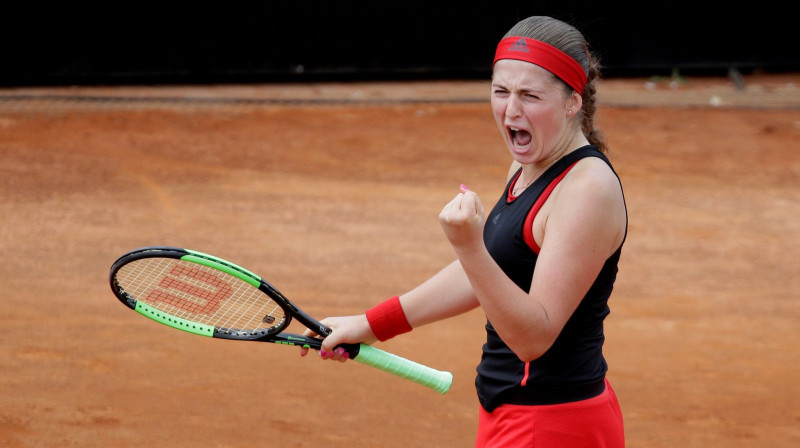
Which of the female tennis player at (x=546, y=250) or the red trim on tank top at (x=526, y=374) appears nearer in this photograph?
the female tennis player at (x=546, y=250)

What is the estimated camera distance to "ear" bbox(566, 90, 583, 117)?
75.9 inches

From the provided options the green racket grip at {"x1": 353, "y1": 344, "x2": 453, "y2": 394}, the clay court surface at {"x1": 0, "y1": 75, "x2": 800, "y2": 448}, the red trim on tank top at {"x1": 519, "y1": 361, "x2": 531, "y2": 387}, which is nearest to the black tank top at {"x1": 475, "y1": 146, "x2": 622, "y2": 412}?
the red trim on tank top at {"x1": 519, "y1": 361, "x2": 531, "y2": 387}

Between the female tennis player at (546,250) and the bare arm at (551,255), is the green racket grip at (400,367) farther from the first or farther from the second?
the bare arm at (551,255)

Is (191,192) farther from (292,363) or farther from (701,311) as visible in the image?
(701,311)

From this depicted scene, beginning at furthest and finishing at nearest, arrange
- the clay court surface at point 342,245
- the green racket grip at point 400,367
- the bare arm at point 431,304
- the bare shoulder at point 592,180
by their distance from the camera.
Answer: the clay court surface at point 342,245, the green racket grip at point 400,367, the bare arm at point 431,304, the bare shoulder at point 592,180

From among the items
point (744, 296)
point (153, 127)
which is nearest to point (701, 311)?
point (744, 296)

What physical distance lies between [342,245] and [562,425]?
12.3ft

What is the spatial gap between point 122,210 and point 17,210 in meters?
0.71

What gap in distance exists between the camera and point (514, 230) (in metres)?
1.89

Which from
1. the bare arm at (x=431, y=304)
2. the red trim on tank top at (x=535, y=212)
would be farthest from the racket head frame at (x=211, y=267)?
the red trim on tank top at (x=535, y=212)

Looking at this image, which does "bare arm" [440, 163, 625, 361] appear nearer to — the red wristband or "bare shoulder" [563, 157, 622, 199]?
"bare shoulder" [563, 157, 622, 199]

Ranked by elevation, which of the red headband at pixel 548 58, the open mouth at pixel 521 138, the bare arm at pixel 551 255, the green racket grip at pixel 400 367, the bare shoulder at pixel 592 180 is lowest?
the green racket grip at pixel 400 367

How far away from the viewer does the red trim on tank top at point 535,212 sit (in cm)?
186

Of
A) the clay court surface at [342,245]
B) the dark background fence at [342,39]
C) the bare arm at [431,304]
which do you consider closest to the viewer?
Result: the bare arm at [431,304]
